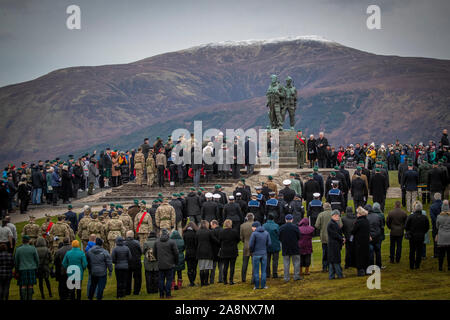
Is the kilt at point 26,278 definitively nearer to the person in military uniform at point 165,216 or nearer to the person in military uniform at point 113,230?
the person in military uniform at point 113,230

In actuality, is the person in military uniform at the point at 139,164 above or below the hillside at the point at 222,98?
below

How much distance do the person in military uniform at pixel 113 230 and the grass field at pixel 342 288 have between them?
1.39m

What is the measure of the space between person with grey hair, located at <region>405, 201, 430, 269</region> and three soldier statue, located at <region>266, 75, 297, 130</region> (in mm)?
19307

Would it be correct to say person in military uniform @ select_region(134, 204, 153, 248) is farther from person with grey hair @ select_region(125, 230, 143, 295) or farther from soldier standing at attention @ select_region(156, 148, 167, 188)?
soldier standing at attention @ select_region(156, 148, 167, 188)

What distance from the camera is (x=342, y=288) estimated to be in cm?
1427

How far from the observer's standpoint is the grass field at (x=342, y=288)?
13.6 metres

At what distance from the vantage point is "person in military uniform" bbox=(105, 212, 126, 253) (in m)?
17.8

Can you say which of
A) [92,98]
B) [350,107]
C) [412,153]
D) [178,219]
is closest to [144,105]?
[92,98]

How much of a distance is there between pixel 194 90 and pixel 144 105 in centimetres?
1624

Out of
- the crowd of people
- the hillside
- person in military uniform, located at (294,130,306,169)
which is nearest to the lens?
the crowd of people

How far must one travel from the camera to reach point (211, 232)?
15.8 meters

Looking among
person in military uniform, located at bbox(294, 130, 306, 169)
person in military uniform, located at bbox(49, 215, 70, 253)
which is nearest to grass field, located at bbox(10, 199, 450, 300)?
person in military uniform, located at bbox(49, 215, 70, 253)

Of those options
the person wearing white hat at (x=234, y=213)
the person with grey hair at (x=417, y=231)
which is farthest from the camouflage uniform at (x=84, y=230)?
the person with grey hair at (x=417, y=231)

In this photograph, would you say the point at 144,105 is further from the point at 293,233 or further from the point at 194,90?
the point at 293,233
